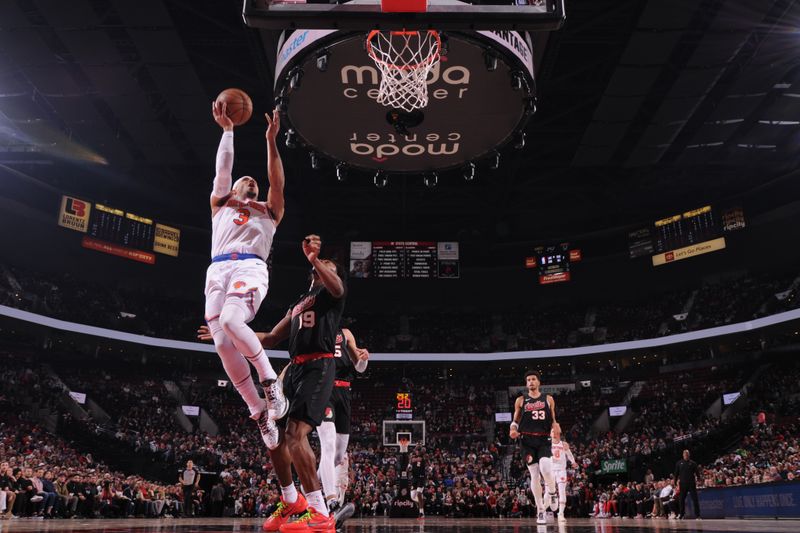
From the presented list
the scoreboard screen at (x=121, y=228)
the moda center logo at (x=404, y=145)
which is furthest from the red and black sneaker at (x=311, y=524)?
the scoreboard screen at (x=121, y=228)

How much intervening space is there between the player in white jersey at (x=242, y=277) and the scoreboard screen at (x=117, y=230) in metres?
25.1

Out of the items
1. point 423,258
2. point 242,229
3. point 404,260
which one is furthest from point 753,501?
point 404,260

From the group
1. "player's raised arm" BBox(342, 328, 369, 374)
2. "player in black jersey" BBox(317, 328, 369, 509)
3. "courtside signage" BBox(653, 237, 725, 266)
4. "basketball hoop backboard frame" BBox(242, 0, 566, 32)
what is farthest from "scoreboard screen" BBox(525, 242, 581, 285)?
"player's raised arm" BBox(342, 328, 369, 374)

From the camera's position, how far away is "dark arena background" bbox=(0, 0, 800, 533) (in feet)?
36.5

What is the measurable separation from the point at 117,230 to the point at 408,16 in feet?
84.0

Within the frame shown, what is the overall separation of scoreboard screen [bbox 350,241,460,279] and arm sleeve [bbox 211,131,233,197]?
2328cm

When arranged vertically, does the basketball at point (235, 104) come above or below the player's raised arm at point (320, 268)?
above

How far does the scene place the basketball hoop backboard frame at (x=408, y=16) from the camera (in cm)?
598

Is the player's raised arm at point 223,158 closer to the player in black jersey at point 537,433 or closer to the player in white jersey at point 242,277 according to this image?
the player in white jersey at point 242,277

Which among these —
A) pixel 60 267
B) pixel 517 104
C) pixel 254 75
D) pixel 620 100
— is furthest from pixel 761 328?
pixel 60 267

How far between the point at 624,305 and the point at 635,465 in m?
12.2

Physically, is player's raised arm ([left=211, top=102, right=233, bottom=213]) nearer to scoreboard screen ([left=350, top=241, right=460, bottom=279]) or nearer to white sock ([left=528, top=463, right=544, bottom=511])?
white sock ([left=528, top=463, right=544, bottom=511])

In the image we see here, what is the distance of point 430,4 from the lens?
20.2 feet

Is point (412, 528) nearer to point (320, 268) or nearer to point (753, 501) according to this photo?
point (320, 268)
